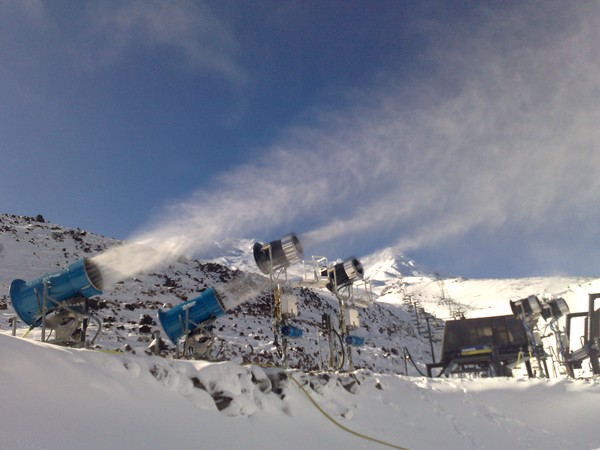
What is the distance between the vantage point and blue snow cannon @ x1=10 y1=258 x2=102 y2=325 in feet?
34.7

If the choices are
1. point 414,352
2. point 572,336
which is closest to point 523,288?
point 414,352

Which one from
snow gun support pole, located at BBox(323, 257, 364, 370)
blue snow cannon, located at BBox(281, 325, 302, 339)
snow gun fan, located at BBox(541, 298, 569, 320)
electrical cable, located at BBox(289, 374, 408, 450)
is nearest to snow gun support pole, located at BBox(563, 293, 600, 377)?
snow gun fan, located at BBox(541, 298, 569, 320)

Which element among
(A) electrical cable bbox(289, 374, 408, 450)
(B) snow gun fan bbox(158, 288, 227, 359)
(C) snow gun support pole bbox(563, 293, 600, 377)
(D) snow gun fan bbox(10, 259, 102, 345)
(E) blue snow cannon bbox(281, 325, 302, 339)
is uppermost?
(D) snow gun fan bbox(10, 259, 102, 345)

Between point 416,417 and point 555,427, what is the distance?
4527 mm

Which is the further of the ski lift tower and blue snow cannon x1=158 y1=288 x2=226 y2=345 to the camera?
the ski lift tower

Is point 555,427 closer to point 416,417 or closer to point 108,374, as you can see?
point 416,417

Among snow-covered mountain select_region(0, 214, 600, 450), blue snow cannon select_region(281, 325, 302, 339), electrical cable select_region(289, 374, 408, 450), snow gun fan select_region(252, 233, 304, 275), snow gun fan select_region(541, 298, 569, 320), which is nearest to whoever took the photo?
snow-covered mountain select_region(0, 214, 600, 450)

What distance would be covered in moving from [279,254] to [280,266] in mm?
431

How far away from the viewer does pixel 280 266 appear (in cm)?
1531

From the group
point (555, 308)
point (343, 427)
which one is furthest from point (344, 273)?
point (555, 308)

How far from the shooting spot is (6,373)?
17.5 ft

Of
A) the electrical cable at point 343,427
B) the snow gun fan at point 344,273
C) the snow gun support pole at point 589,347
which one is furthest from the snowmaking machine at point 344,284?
the snow gun support pole at point 589,347

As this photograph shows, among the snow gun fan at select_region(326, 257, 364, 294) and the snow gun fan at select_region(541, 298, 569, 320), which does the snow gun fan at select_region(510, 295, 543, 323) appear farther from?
the snow gun fan at select_region(326, 257, 364, 294)

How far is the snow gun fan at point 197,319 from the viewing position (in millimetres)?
12961
